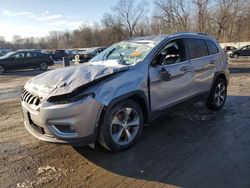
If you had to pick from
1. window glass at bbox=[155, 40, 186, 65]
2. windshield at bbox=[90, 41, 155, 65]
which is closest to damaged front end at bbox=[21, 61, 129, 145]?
windshield at bbox=[90, 41, 155, 65]

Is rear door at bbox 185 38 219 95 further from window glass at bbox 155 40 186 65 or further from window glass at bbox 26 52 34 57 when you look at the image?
window glass at bbox 26 52 34 57

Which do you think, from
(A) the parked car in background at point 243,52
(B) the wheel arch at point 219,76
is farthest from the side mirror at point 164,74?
(A) the parked car in background at point 243,52

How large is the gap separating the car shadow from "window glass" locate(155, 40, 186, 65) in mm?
1261

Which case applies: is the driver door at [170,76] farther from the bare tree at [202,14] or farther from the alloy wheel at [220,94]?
the bare tree at [202,14]

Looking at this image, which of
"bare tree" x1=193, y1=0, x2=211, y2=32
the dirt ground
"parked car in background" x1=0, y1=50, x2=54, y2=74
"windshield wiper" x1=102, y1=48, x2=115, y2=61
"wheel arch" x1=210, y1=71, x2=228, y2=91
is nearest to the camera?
the dirt ground

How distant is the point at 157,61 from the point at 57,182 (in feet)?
8.06

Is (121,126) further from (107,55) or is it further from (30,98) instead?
(107,55)

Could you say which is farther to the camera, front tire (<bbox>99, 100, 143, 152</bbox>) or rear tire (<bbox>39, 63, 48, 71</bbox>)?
rear tire (<bbox>39, 63, 48, 71</bbox>)

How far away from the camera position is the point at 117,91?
3.80 m

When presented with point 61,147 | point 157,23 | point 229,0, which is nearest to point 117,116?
point 61,147

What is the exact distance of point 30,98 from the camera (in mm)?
3932

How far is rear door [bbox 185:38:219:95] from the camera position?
5.36 meters

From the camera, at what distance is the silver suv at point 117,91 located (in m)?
3.54

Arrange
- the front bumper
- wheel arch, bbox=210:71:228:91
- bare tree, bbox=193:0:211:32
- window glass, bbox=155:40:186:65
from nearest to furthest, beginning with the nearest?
the front bumper → window glass, bbox=155:40:186:65 → wheel arch, bbox=210:71:228:91 → bare tree, bbox=193:0:211:32
